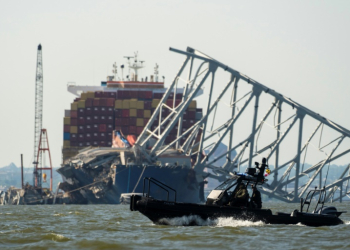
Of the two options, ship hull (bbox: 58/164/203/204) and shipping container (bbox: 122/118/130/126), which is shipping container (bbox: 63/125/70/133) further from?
ship hull (bbox: 58/164/203/204)

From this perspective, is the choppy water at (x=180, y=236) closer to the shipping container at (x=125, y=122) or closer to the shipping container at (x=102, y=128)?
the shipping container at (x=125, y=122)

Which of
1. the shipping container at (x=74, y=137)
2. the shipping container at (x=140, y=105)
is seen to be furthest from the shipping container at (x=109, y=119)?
the shipping container at (x=74, y=137)

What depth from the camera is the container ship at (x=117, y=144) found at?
4136 inches

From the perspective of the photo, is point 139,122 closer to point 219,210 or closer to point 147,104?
point 147,104

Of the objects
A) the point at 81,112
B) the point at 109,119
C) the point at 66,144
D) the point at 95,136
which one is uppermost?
the point at 81,112

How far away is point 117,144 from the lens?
416 ft

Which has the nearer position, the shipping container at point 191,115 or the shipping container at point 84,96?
the shipping container at point 191,115

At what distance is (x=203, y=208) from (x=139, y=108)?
129 metres

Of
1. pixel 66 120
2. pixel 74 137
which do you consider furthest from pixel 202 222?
pixel 66 120

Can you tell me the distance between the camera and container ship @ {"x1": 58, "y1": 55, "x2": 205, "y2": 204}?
105m

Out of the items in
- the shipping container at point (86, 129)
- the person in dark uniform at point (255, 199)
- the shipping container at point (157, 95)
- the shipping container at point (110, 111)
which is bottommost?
the person in dark uniform at point (255, 199)

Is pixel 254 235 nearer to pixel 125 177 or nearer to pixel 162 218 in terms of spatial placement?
pixel 162 218

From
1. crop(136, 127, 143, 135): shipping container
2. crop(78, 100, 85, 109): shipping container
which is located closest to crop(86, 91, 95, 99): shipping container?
crop(78, 100, 85, 109): shipping container

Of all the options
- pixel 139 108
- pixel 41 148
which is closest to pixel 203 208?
pixel 41 148
